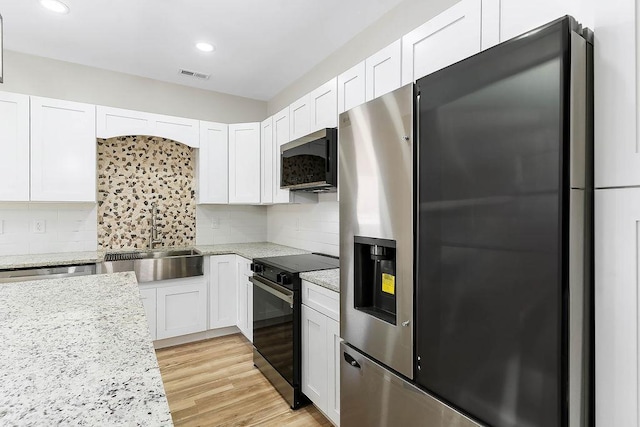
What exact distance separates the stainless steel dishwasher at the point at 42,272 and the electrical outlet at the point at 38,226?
0.68 m

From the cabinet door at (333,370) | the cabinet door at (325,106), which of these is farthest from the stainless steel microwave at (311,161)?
the cabinet door at (333,370)

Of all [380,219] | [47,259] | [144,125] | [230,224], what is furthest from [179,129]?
[380,219]

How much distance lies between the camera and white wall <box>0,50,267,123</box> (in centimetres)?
306

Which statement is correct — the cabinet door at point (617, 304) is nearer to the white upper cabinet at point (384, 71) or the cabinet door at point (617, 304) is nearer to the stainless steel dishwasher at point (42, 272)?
the white upper cabinet at point (384, 71)

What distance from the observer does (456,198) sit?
1.12 metres

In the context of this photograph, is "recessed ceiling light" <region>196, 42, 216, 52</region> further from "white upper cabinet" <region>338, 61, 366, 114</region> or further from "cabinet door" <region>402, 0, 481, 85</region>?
"cabinet door" <region>402, 0, 481, 85</region>

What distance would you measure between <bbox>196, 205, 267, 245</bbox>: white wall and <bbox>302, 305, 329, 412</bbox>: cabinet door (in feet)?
7.09

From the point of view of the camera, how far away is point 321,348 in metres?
2.01

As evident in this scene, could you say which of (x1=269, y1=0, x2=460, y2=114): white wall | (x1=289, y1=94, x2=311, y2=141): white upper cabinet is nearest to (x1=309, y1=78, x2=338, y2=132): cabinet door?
(x1=289, y1=94, x2=311, y2=141): white upper cabinet

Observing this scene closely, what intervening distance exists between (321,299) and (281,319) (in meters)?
0.51

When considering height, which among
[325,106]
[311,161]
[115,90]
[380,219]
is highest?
[115,90]

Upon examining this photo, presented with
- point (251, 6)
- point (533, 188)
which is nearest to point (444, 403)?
point (533, 188)

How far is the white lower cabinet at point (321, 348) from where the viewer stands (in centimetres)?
188

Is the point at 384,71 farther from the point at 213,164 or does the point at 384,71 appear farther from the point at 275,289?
the point at 213,164
